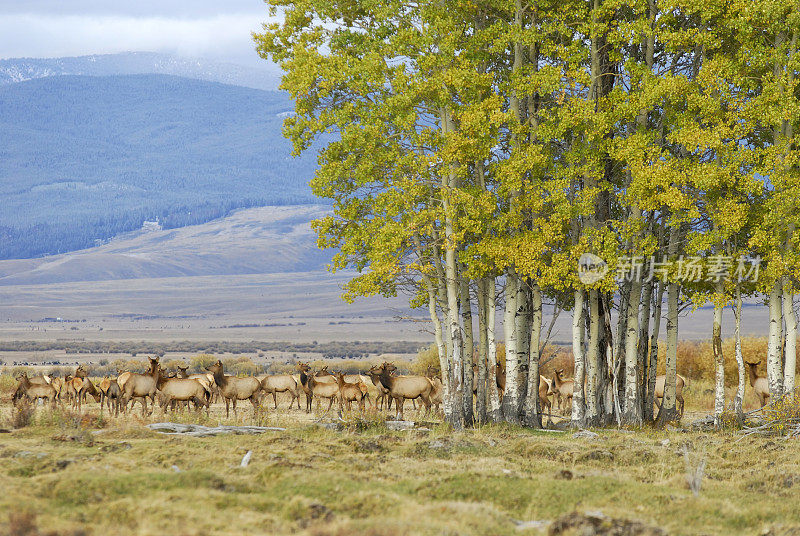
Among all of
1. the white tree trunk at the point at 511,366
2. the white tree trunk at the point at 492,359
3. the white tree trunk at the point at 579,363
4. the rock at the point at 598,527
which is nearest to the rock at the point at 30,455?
the rock at the point at 598,527

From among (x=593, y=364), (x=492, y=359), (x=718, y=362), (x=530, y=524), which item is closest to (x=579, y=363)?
(x=593, y=364)

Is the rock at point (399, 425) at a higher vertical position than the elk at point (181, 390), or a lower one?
lower

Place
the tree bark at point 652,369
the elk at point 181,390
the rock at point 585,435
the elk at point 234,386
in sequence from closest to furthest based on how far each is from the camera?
the rock at point 585,435, the elk at point 181,390, the tree bark at point 652,369, the elk at point 234,386

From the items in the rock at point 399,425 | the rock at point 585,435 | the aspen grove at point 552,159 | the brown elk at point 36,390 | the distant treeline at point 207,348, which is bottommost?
the distant treeline at point 207,348

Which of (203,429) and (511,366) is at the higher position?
(511,366)

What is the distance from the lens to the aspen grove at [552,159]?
23188mm

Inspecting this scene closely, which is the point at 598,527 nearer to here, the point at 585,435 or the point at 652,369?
the point at 585,435

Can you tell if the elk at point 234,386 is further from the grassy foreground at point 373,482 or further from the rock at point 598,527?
the rock at point 598,527

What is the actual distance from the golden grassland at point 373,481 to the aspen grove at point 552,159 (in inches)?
160

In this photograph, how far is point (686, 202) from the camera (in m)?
22.9

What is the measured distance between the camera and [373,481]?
49.2ft

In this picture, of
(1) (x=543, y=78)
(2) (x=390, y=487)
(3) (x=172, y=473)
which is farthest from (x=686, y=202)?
(3) (x=172, y=473)

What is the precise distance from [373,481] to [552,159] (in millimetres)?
12833

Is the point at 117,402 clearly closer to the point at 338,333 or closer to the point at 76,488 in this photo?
the point at 76,488
